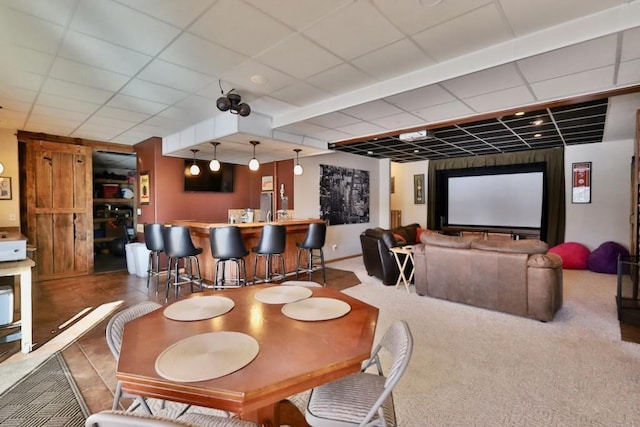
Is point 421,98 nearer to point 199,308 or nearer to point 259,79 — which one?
point 259,79

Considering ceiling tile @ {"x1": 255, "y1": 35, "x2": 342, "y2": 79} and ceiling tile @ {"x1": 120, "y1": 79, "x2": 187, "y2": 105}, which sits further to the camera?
ceiling tile @ {"x1": 120, "y1": 79, "x2": 187, "y2": 105}

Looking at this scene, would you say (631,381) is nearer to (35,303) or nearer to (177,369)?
(177,369)

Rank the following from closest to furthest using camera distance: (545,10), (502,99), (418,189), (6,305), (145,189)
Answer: (545,10), (6,305), (502,99), (145,189), (418,189)

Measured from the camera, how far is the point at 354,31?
239 centimetres

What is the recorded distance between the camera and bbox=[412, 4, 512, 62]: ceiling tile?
223 cm

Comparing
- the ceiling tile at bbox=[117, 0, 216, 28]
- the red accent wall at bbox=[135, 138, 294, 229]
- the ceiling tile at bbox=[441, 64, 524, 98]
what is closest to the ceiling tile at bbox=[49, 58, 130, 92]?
the ceiling tile at bbox=[117, 0, 216, 28]

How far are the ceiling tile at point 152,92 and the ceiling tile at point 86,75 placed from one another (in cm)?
9

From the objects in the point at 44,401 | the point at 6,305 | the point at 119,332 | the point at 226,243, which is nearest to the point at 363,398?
the point at 119,332

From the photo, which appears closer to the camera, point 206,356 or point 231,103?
point 206,356

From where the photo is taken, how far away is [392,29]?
2367 mm

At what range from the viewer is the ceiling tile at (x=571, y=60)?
240cm

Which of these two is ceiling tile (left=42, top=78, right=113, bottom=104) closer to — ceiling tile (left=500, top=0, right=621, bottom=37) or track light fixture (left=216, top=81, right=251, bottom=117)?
track light fixture (left=216, top=81, right=251, bottom=117)

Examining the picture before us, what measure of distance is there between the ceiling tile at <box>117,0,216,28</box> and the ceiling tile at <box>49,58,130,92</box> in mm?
1271

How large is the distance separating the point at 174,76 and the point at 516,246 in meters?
4.26
